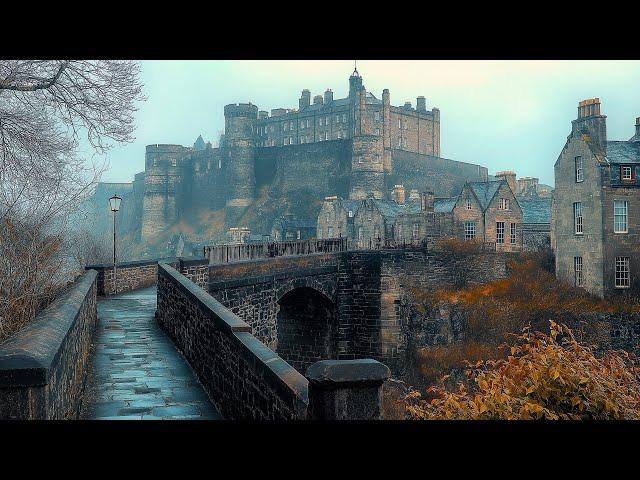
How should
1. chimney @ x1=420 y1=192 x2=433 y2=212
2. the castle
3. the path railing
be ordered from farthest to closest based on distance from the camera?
the castle
chimney @ x1=420 y1=192 x2=433 y2=212
the path railing

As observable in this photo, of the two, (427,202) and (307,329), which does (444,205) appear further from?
(307,329)

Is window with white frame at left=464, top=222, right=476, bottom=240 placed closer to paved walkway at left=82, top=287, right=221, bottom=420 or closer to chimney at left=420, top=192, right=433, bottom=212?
chimney at left=420, top=192, right=433, bottom=212

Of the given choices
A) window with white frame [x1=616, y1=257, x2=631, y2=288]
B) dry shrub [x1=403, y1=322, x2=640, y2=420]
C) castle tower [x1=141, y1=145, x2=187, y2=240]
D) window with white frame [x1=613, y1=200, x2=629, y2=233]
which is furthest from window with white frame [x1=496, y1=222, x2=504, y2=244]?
castle tower [x1=141, y1=145, x2=187, y2=240]

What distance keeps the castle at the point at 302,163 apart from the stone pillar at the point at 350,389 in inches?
2407

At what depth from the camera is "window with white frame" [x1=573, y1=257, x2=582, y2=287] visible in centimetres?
3359

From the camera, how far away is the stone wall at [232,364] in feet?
17.4

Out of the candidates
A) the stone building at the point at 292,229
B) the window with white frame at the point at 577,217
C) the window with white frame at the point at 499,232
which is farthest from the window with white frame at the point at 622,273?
the stone building at the point at 292,229

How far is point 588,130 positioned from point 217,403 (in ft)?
98.8

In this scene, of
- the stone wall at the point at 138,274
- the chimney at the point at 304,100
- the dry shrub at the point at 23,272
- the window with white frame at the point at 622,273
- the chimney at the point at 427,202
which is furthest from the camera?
the chimney at the point at 304,100

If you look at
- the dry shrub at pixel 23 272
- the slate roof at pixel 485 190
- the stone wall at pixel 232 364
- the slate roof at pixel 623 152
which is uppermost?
the slate roof at pixel 623 152

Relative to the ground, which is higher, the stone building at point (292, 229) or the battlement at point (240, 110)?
the battlement at point (240, 110)

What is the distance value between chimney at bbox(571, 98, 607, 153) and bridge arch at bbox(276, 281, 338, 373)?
1507 centimetres

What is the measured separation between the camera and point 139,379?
29.9ft

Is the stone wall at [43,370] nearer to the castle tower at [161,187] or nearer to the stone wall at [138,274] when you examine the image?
the stone wall at [138,274]
